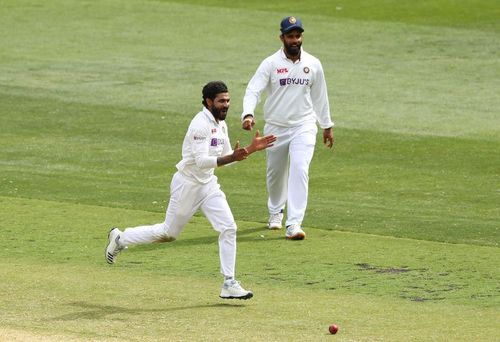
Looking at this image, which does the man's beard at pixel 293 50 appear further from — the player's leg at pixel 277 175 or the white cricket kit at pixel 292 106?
the player's leg at pixel 277 175

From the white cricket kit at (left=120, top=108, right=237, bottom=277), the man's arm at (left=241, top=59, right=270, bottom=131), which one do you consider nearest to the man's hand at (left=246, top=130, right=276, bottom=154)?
the white cricket kit at (left=120, top=108, right=237, bottom=277)

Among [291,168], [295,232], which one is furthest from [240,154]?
[291,168]

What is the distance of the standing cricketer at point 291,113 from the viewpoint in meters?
15.9


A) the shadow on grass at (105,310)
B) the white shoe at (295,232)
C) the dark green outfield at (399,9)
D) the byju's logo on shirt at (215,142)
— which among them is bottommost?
the shadow on grass at (105,310)

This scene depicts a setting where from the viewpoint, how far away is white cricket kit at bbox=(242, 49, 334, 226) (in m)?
16.0

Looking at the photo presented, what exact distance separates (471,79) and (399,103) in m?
2.87

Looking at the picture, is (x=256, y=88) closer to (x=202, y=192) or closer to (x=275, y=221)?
(x=275, y=221)

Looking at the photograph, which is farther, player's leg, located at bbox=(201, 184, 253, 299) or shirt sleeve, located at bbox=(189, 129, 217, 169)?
shirt sleeve, located at bbox=(189, 129, 217, 169)

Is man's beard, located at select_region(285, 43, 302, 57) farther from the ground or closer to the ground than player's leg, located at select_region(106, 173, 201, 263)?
farther from the ground

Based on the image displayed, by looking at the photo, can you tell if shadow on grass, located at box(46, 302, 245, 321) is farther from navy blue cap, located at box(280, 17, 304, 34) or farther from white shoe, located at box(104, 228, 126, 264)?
navy blue cap, located at box(280, 17, 304, 34)

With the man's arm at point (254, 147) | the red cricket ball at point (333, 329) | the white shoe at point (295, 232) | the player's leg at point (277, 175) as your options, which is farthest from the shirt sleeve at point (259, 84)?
the red cricket ball at point (333, 329)

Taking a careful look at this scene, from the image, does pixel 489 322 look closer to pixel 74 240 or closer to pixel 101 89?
pixel 74 240

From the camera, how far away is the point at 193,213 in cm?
1303

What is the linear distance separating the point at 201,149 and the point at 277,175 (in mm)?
3868
